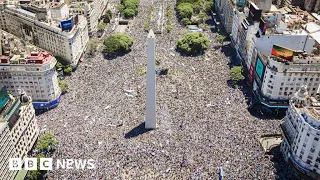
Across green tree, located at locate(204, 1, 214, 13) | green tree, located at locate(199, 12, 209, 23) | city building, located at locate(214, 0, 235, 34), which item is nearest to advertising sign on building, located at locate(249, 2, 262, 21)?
city building, located at locate(214, 0, 235, 34)

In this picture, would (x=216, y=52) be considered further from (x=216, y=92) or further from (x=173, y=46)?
(x=216, y=92)

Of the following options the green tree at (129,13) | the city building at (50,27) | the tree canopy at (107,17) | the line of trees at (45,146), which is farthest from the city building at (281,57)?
the tree canopy at (107,17)

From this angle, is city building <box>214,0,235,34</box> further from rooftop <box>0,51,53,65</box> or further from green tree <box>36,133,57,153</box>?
green tree <box>36,133,57,153</box>

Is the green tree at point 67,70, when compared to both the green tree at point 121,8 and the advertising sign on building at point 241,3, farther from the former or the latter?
the advertising sign on building at point 241,3

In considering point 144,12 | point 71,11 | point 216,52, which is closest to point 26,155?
point 71,11

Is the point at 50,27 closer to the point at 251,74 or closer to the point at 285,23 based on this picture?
the point at 251,74

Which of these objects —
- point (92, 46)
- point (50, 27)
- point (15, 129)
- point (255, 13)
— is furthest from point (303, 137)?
point (50, 27)

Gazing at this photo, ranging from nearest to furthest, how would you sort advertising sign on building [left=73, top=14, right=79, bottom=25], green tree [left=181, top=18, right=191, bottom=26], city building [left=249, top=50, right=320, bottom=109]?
city building [left=249, top=50, right=320, bottom=109] < advertising sign on building [left=73, top=14, right=79, bottom=25] < green tree [left=181, top=18, right=191, bottom=26]
